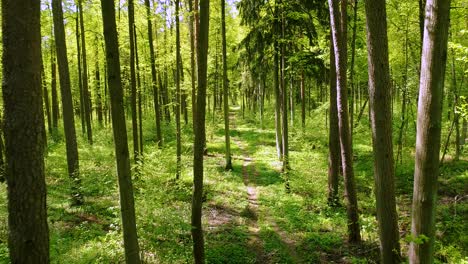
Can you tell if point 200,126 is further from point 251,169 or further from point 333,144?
point 251,169

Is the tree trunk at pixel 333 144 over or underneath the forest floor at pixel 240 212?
over

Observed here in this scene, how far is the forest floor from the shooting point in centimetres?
820

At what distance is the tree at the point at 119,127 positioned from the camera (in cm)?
456

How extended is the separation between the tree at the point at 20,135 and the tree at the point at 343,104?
6961 millimetres

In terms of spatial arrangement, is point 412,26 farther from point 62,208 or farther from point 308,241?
point 62,208

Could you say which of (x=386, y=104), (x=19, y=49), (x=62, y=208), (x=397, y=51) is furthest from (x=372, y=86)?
(x=397, y=51)

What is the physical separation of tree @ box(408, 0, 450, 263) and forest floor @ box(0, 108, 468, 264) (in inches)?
8.3

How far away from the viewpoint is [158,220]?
8391 millimetres

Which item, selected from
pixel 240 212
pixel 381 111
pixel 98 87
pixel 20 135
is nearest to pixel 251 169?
pixel 240 212

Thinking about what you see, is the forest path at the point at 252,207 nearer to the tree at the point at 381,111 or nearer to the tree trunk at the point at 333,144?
the tree trunk at the point at 333,144

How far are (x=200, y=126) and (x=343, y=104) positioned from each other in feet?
13.2

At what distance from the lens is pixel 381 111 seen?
14.6 ft

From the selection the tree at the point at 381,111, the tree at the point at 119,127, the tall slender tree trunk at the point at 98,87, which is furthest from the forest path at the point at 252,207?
the tall slender tree trunk at the point at 98,87

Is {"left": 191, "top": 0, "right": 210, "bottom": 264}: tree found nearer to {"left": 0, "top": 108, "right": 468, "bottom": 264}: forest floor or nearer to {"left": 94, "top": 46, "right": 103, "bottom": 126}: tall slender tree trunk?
{"left": 0, "top": 108, "right": 468, "bottom": 264}: forest floor
